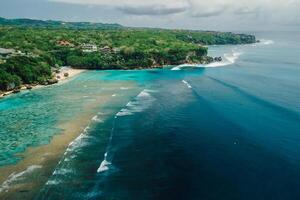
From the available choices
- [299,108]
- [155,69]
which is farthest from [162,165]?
[155,69]

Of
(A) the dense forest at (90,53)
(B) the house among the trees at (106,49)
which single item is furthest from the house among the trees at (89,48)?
(B) the house among the trees at (106,49)

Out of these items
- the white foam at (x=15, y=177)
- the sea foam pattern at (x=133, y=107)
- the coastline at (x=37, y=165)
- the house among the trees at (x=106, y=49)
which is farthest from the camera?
the house among the trees at (x=106, y=49)

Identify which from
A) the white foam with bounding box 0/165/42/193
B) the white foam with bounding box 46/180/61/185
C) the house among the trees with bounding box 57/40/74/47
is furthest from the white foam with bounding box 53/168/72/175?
the house among the trees with bounding box 57/40/74/47

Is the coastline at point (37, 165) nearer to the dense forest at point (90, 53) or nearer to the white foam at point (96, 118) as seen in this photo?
the white foam at point (96, 118)

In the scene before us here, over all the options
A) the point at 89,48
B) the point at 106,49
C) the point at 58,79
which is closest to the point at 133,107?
the point at 58,79

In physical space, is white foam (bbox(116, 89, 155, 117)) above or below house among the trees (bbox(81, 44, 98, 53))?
below

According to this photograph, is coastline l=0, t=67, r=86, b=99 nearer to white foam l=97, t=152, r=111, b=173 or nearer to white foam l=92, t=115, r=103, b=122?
white foam l=92, t=115, r=103, b=122
